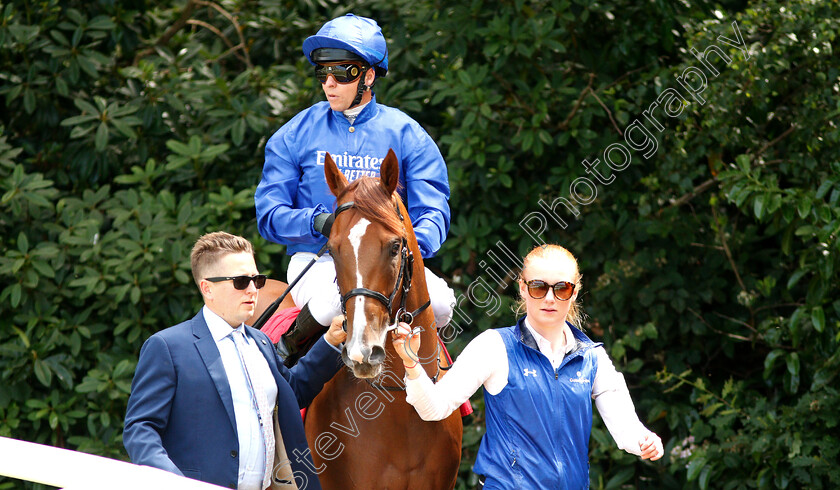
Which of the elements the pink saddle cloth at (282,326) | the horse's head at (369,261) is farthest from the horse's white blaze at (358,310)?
the pink saddle cloth at (282,326)

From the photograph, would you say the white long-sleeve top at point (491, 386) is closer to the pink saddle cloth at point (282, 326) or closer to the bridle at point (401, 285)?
the bridle at point (401, 285)

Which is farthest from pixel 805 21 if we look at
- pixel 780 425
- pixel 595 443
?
pixel 595 443

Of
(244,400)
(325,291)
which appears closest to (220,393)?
(244,400)

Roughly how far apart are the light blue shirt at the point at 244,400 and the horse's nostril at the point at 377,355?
1.40ft

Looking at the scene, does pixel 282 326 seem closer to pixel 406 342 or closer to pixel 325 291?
pixel 325 291

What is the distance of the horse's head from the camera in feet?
9.94

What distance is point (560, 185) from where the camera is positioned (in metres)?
6.82

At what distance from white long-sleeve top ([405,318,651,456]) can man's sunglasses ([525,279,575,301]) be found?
156mm

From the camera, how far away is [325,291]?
12.4 ft

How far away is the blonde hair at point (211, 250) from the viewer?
3148mm

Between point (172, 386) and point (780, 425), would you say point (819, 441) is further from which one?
point (172, 386)

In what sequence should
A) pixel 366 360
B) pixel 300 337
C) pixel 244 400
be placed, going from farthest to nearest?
pixel 300 337, pixel 244 400, pixel 366 360

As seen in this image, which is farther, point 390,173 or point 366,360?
point 390,173

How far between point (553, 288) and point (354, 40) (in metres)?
1.51
